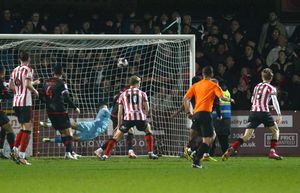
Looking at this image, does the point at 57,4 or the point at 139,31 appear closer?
the point at 139,31

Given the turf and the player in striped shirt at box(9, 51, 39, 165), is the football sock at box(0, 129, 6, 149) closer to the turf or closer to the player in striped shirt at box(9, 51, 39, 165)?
the turf

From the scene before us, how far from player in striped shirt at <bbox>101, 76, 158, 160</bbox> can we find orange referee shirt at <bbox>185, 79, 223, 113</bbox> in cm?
297

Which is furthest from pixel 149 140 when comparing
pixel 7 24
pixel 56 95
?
pixel 7 24

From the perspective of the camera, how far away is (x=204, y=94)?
15.3 meters

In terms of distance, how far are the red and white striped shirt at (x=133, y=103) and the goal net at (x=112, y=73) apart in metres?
1.41

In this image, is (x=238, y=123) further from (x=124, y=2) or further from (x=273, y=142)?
(x=124, y=2)

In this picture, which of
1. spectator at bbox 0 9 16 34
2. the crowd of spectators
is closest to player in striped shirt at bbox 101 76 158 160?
the crowd of spectators

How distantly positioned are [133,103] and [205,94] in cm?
334

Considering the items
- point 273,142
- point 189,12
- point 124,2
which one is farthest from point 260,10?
point 273,142

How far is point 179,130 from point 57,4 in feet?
20.1

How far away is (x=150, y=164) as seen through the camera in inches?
650

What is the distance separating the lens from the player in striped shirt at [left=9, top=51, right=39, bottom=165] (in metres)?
16.3

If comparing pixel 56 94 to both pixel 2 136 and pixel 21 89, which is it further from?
pixel 21 89

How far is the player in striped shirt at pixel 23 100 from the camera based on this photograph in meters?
16.3
